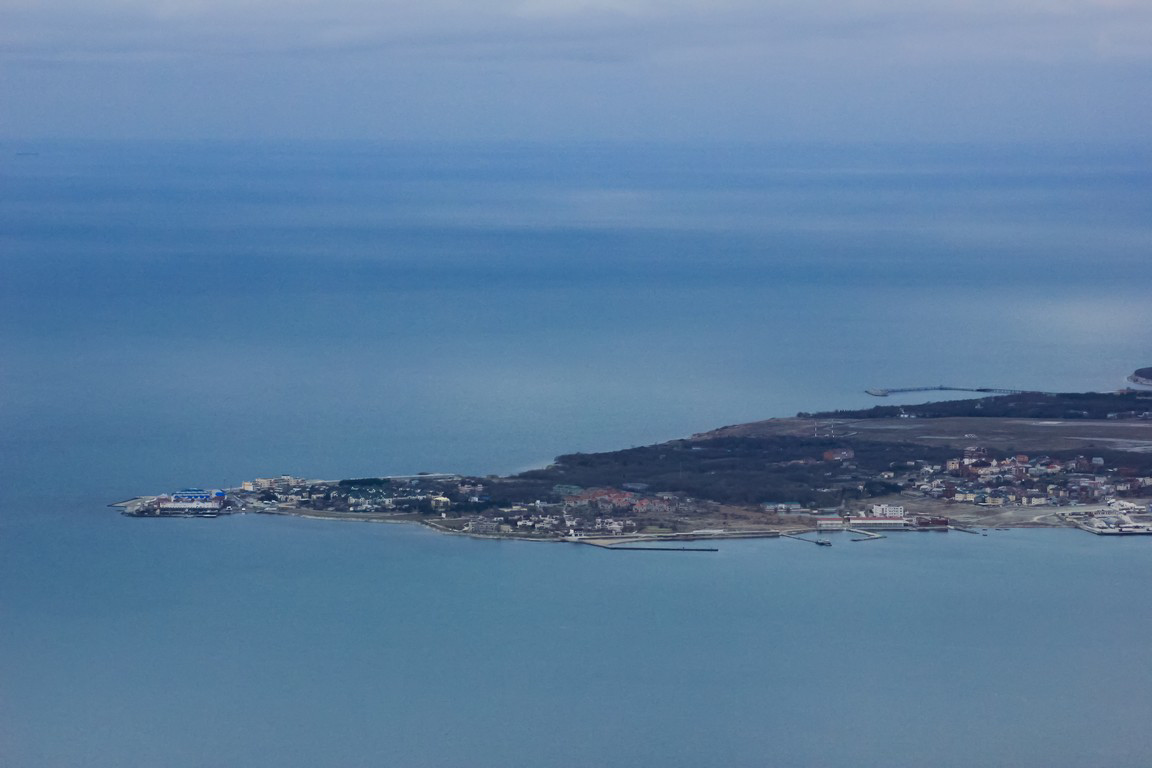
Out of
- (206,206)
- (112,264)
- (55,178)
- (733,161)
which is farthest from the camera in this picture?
(733,161)

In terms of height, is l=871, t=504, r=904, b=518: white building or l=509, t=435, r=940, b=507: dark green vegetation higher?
l=509, t=435, r=940, b=507: dark green vegetation

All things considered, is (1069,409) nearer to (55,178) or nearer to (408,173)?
(55,178)

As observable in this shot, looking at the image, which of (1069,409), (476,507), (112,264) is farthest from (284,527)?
(112,264)

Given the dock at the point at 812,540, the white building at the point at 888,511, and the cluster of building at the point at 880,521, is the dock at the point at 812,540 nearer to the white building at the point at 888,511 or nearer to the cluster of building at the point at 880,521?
the cluster of building at the point at 880,521

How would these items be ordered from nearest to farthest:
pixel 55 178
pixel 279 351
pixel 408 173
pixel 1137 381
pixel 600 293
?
pixel 1137 381
pixel 279 351
pixel 600 293
pixel 55 178
pixel 408 173

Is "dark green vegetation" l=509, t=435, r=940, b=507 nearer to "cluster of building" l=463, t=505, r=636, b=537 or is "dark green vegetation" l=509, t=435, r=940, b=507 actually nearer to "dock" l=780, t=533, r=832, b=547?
→ "cluster of building" l=463, t=505, r=636, b=537

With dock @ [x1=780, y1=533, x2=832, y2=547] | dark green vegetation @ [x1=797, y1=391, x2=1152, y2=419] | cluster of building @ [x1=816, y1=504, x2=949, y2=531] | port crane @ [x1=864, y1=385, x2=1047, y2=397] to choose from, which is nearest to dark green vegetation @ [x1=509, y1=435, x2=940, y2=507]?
cluster of building @ [x1=816, y1=504, x2=949, y2=531]
